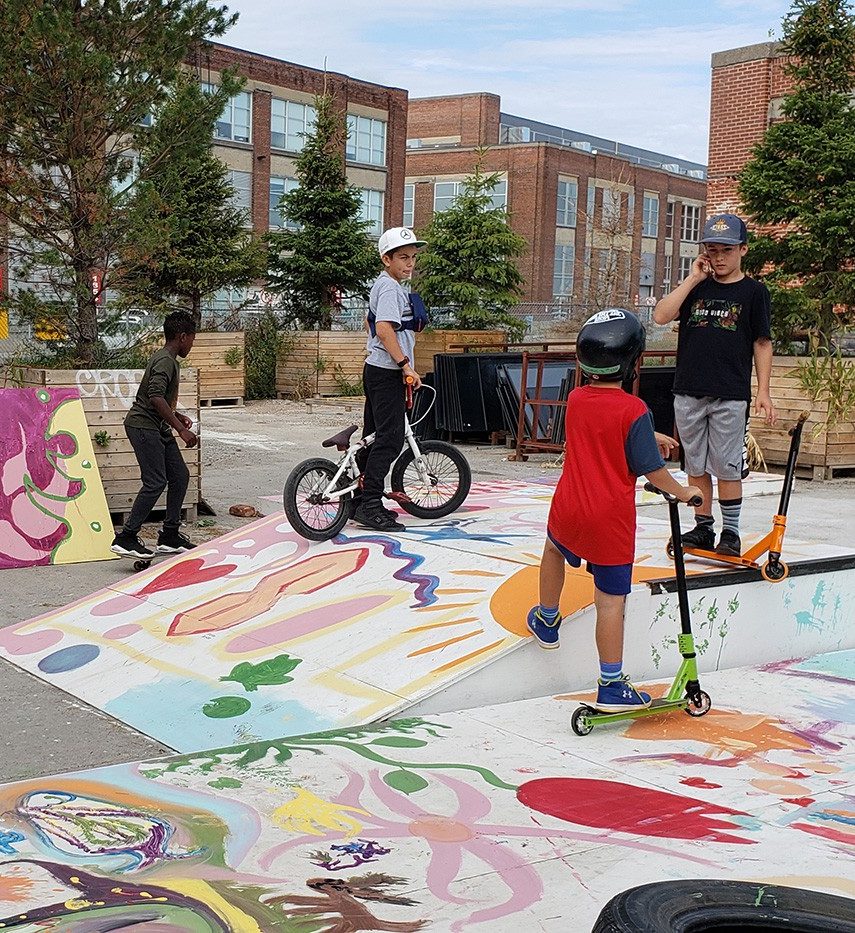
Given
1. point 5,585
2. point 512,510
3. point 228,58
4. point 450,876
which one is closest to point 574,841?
point 450,876

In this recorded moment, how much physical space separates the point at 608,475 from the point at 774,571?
1938 millimetres

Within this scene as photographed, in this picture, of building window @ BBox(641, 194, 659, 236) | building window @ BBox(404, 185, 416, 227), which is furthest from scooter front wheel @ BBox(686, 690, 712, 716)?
building window @ BBox(641, 194, 659, 236)

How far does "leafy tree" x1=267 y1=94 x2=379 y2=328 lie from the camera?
30844 millimetres

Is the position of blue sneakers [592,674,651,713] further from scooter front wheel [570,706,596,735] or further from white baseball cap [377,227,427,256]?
white baseball cap [377,227,427,256]

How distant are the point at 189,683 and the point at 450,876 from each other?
2.61 metres

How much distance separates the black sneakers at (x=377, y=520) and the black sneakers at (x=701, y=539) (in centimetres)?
198

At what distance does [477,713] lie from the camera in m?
5.48

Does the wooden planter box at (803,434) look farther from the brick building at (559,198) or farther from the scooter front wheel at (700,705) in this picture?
the brick building at (559,198)

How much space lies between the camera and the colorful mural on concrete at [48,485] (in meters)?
9.39

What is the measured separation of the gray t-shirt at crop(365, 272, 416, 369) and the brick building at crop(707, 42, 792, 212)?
60.7 ft

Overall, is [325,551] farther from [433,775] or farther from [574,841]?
[574,841]

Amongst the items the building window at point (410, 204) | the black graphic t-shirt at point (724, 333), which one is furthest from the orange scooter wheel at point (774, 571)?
the building window at point (410, 204)

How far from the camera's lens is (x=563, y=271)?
75.8 meters

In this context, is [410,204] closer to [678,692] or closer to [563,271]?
[563,271]
